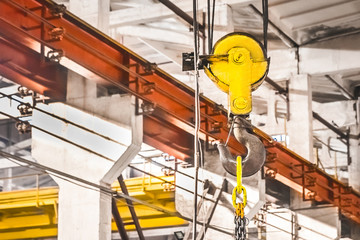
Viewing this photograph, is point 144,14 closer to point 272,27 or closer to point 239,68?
point 272,27

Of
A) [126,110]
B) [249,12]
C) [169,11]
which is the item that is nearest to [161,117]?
[126,110]

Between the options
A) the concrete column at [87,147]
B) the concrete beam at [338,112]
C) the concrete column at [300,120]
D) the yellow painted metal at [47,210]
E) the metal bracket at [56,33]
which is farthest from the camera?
the concrete beam at [338,112]

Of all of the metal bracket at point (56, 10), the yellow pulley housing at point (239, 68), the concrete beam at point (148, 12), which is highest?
the concrete beam at point (148, 12)

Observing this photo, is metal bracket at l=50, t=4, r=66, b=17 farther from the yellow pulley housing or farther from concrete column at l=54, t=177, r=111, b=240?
the yellow pulley housing

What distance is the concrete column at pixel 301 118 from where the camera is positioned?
23.5m

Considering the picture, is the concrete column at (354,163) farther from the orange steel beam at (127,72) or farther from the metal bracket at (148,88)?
the metal bracket at (148,88)

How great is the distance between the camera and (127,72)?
1330 cm

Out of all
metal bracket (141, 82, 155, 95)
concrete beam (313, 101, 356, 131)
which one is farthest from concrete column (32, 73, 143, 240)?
concrete beam (313, 101, 356, 131)

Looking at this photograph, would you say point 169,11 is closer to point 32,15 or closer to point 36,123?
point 36,123

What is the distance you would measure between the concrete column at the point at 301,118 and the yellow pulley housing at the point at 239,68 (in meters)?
17.0

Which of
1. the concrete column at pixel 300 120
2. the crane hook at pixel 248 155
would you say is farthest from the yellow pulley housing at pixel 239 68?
the concrete column at pixel 300 120

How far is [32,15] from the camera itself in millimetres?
10992

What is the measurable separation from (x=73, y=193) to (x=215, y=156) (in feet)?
18.4

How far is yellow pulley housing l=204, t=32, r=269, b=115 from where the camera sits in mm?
6207
